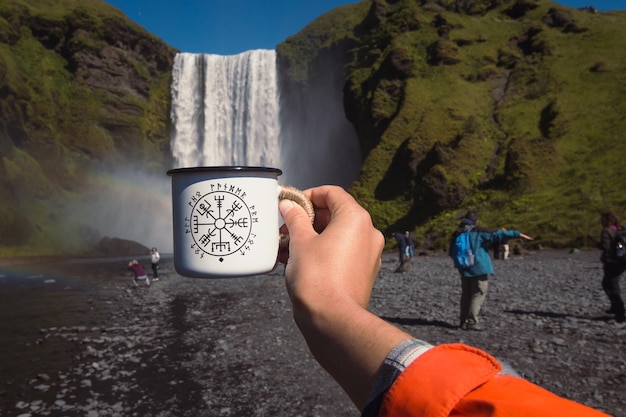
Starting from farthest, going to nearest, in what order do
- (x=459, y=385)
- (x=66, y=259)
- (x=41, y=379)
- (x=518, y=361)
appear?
(x=66, y=259) → (x=41, y=379) → (x=518, y=361) → (x=459, y=385)

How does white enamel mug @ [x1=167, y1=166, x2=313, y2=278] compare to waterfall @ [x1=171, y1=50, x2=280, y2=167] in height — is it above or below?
below

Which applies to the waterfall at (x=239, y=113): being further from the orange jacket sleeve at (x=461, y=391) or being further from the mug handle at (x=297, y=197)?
the orange jacket sleeve at (x=461, y=391)

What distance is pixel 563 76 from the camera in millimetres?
46375

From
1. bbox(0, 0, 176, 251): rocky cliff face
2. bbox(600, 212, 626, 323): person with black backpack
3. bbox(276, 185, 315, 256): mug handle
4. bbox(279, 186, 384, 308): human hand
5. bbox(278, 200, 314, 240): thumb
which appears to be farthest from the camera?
bbox(0, 0, 176, 251): rocky cliff face

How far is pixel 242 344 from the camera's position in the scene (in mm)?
12125

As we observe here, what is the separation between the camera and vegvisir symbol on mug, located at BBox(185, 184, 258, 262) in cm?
240

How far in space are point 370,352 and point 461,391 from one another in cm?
34

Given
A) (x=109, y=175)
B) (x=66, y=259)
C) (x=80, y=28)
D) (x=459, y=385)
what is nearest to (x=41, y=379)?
(x=459, y=385)

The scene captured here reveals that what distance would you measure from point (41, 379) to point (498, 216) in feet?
103

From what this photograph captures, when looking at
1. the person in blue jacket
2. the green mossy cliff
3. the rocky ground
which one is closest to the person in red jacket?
the rocky ground

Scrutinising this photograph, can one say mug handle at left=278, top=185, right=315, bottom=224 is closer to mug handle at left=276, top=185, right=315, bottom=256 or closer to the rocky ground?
mug handle at left=276, top=185, right=315, bottom=256

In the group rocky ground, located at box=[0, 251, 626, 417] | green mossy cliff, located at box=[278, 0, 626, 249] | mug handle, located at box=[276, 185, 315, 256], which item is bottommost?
rocky ground, located at box=[0, 251, 626, 417]

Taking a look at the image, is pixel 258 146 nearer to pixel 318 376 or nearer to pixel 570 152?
pixel 570 152

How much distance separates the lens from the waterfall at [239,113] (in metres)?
62.1
